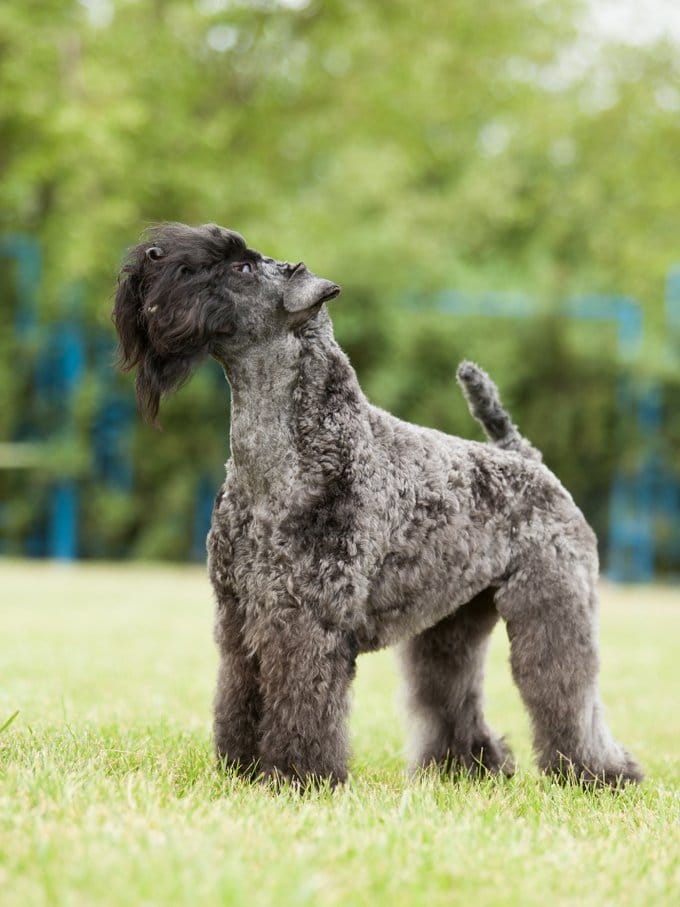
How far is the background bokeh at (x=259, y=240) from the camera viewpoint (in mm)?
14781

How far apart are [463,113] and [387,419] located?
16.9 meters

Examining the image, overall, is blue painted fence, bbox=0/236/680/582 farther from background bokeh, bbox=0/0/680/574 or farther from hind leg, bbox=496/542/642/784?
hind leg, bbox=496/542/642/784

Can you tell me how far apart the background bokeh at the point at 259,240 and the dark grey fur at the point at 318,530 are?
10965mm

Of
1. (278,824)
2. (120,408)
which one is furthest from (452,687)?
(120,408)

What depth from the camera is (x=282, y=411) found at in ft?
11.8

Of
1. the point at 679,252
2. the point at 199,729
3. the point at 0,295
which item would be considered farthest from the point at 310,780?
the point at 679,252

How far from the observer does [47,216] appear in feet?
51.6

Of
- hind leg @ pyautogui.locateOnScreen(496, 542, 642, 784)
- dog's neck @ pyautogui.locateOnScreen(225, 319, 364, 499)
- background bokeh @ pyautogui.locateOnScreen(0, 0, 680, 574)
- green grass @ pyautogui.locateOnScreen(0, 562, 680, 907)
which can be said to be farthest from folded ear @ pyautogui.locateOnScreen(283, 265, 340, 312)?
background bokeh @ pyautogui.locateOnScreen(0, 0, 680, 574)

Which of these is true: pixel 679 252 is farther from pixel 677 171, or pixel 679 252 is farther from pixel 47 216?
pixel 47 216

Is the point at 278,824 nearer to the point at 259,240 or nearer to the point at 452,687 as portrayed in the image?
the point at 452,687

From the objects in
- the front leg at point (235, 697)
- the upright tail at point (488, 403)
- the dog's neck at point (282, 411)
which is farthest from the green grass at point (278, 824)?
the upright tail at point (488, 403)

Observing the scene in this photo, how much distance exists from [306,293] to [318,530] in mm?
760

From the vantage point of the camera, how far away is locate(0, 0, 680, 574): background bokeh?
14781mm

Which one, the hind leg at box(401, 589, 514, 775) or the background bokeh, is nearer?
the hind leg at box(401, 589, 514, 775)
